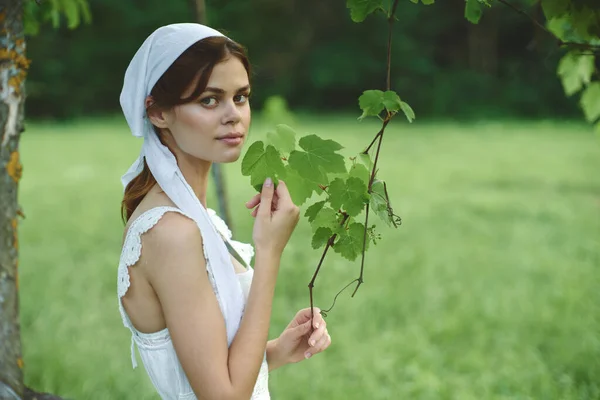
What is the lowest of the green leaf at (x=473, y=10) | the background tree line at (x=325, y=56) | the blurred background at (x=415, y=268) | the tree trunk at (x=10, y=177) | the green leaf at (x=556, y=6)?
the background tree line at (x=325, y=56)

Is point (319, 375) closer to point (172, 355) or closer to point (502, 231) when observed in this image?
point (172, 355)

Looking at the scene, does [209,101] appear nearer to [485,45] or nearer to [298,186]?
[298,186]

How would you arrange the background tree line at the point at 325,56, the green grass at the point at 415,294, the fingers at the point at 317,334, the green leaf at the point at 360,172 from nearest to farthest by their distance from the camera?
the green leaf at the point at 360,172
the fingers at the point at 317,334
the green grass at the point at 415,294
the background tree line at the point at 325,56

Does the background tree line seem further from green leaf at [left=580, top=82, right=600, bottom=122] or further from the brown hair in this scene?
the brown hair

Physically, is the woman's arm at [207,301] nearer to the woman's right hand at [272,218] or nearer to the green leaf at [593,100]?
the woman's right hand at [272,218]

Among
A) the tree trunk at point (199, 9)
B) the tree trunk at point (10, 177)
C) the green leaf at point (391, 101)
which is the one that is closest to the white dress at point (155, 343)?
the green leaf at point (391, 101)

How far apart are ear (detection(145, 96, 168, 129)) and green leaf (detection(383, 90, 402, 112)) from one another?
1.58ft

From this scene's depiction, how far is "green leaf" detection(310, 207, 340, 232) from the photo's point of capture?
1.60 meters

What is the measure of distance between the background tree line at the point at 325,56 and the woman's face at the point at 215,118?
2252cm

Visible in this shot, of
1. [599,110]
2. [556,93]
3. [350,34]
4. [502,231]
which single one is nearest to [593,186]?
[502,231]

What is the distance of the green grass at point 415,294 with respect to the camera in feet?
12.5

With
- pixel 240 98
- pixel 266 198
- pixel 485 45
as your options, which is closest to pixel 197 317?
pixel 266 198

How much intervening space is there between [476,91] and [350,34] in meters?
5.98

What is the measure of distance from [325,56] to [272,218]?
26.2 meters
